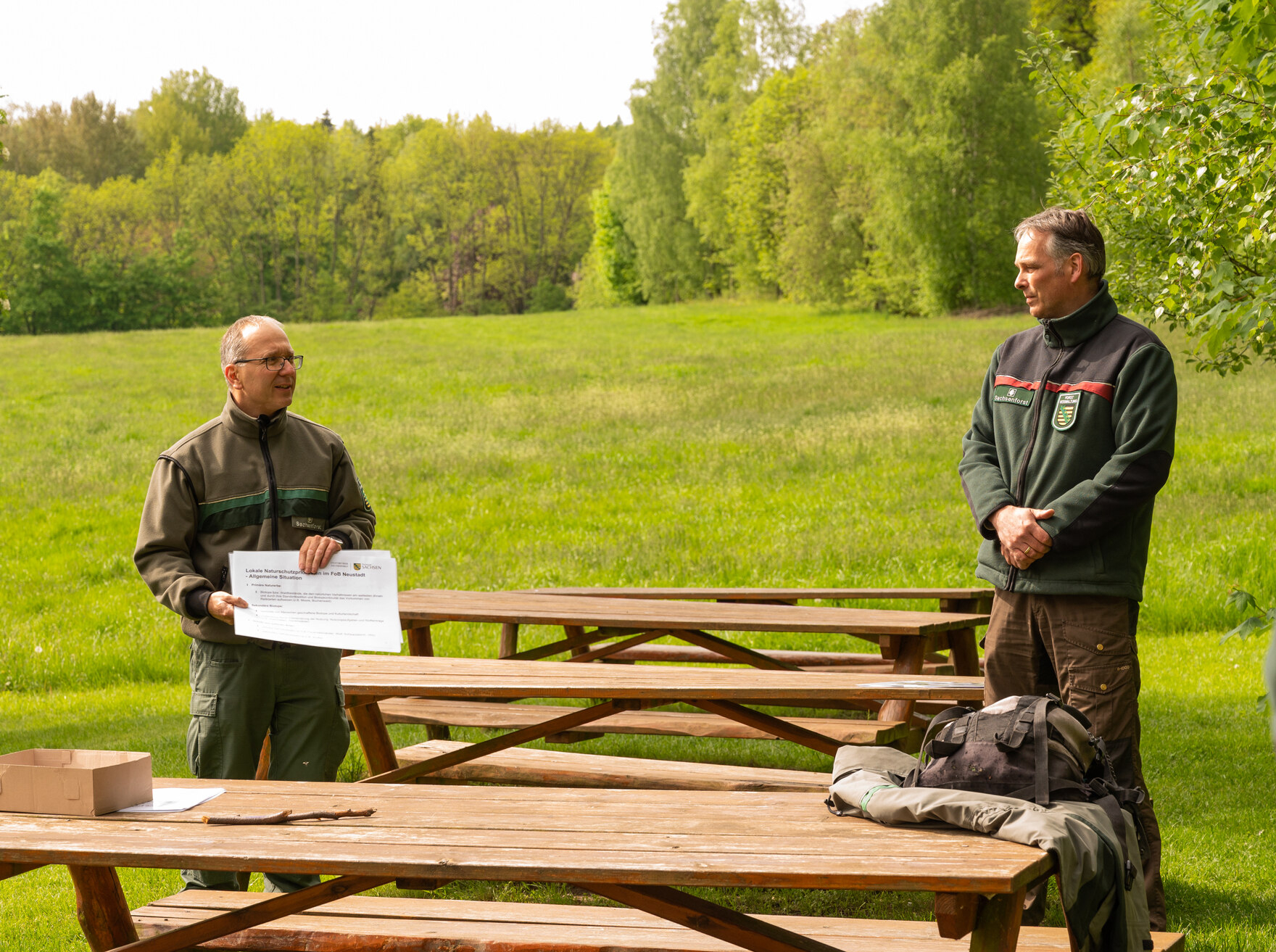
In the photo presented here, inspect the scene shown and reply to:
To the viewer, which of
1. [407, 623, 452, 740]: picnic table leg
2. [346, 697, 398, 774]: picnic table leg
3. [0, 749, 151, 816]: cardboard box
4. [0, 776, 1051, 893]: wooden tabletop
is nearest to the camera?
[0, 776, 1051, 893]: wooden tabletop

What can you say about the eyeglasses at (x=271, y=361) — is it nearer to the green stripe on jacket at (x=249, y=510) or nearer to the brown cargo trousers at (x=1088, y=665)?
the green stripe on jacket at (x=249, y=510)

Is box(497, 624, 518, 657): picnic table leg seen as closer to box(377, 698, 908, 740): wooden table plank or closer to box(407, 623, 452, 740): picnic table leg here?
box(407, 623, 452, 740): picnic table leg

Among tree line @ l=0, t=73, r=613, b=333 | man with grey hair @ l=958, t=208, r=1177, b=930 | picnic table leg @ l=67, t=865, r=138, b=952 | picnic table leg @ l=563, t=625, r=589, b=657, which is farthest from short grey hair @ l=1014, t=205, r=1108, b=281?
tree line @ l=0, t=73, r=613, b=333

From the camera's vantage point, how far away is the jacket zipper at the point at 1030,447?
4.21m

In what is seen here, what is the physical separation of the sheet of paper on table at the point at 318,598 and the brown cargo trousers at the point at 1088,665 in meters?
2.10

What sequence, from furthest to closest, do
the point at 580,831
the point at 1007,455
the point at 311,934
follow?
the point at 1007,455
the point at 311,934
the point at 580,831

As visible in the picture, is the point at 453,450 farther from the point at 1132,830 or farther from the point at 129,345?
the point at 129,345

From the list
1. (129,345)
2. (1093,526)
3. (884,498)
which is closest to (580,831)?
(1093,526)

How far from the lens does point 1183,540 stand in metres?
11.6

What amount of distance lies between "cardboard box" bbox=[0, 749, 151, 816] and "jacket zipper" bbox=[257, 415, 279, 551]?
3.73 feet

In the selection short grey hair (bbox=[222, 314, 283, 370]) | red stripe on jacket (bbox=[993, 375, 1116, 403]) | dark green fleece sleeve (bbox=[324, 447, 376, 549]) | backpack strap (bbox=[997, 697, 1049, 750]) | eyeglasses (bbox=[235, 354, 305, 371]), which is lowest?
backpack strap (bbox=[997, 697, 1049, 750])

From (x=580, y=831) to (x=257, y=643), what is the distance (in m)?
1.78

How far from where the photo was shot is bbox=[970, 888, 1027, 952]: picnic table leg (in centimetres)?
247

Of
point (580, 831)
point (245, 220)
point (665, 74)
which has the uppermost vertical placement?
point (665, 74)
